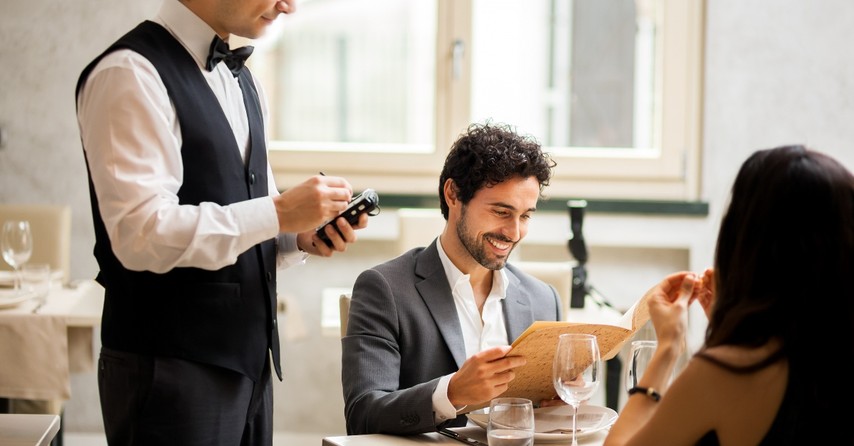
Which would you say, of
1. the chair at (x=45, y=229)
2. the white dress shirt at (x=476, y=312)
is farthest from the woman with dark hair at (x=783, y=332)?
the chair at (x=45, y=229)

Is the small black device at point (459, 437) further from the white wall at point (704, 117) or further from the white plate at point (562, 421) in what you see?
the white wall at point (704, 117)

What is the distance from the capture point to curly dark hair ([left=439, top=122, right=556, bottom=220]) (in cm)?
217

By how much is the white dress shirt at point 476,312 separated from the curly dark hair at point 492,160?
15cm

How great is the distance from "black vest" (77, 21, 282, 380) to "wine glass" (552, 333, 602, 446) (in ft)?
1.75

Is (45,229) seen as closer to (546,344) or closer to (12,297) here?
(12,297)

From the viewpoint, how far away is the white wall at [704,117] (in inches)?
163

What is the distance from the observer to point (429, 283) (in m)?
2.08

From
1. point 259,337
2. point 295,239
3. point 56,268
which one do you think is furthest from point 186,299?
point 56,268

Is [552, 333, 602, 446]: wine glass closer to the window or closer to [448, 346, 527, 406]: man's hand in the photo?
[448, 346, 527, 406]: man's hand

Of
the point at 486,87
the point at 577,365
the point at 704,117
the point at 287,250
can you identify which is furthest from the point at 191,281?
the point at 704,117

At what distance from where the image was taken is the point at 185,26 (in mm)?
1725

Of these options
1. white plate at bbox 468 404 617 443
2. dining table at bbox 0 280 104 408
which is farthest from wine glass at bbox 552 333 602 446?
dining table at bbox 0 280 104 408

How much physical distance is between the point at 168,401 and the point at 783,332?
956mm

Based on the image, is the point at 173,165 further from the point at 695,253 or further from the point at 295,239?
the point at 695,253
